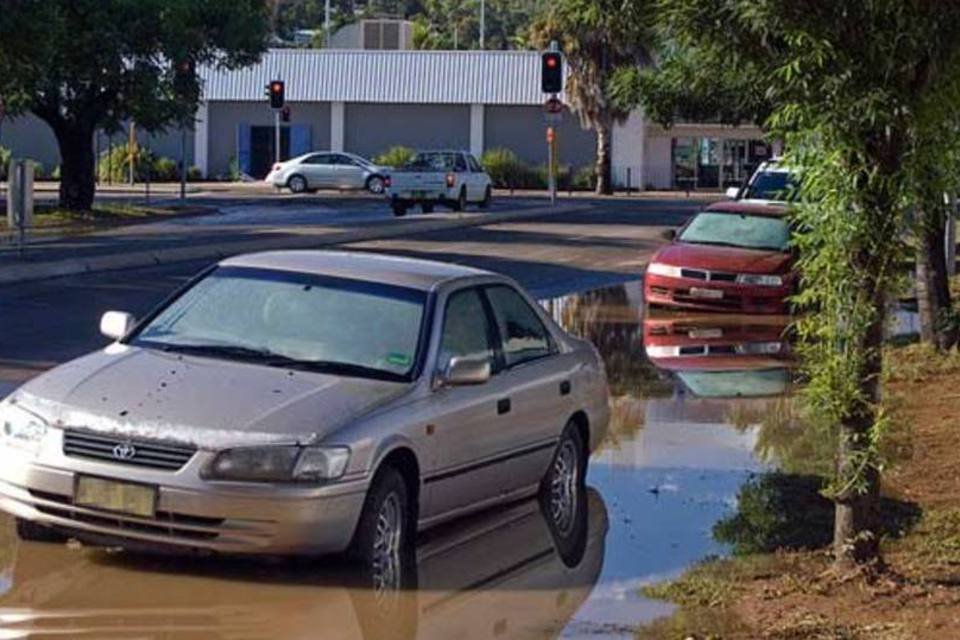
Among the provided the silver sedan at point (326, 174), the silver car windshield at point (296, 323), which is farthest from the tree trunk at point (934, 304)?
the silver sedan at point (326, 174)

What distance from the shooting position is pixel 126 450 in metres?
8.06

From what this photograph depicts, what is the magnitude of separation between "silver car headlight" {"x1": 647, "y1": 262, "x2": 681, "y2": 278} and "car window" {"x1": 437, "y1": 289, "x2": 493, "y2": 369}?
13414mm

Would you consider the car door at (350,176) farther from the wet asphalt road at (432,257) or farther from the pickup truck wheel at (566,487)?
the pickup truck wheel at (566,487)

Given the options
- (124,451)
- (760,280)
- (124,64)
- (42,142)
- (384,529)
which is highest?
(124,64)

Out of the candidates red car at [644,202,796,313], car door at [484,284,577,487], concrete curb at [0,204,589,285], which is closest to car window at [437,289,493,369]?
car door at [484,284,577,487]

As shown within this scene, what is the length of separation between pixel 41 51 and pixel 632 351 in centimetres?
1656

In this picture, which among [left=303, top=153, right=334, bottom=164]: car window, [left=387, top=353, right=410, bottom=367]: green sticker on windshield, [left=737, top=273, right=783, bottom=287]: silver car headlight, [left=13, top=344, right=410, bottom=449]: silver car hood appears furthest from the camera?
[left=303, top=153, right=334, bottom=164]: car window

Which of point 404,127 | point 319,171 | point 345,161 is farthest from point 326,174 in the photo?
point 404,127

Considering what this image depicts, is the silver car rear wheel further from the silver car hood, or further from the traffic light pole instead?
the traffic light pole

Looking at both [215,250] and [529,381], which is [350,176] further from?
[529,381]

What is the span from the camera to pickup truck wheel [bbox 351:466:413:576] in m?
8.27

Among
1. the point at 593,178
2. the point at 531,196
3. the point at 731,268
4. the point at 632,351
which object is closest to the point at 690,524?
the point at 632,351

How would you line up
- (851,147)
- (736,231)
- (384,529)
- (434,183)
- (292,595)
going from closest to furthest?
(851,147) → (292,595) → (384,529) → (736,231) → (434,183)

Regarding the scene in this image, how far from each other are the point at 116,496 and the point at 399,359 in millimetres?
1637
